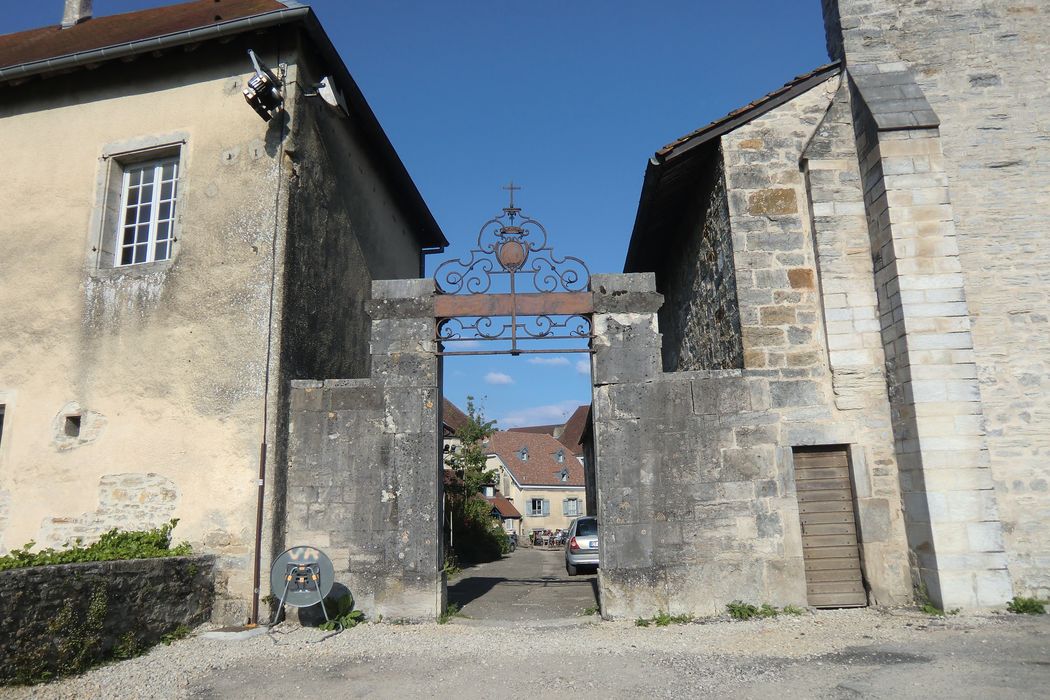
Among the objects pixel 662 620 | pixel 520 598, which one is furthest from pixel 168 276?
pixel 662 620

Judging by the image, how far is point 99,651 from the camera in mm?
5355

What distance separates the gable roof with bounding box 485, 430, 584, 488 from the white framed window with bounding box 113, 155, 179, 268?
30529mm

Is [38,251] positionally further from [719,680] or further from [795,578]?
[795,578]

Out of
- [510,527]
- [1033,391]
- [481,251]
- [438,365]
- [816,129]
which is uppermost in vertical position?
[816,129]

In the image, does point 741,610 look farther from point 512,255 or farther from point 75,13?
point 75,13

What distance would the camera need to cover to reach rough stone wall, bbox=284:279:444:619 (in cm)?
683

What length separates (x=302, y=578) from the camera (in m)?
6.38

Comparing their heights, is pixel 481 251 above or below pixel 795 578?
above

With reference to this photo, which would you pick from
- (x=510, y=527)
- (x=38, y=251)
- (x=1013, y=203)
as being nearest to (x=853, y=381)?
(x=1013, y=203)

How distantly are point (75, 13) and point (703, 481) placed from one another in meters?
11.2

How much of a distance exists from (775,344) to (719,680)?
3.63 metres

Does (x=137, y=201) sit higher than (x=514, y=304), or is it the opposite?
(x=137, y=201)

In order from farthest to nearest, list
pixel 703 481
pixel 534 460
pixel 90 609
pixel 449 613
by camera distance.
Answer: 1. pixel 534 460
2. pixel 449 613
3. pixel 703 481
4. pixel 90 609

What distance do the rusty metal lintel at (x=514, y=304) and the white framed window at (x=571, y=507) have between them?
3415cm
